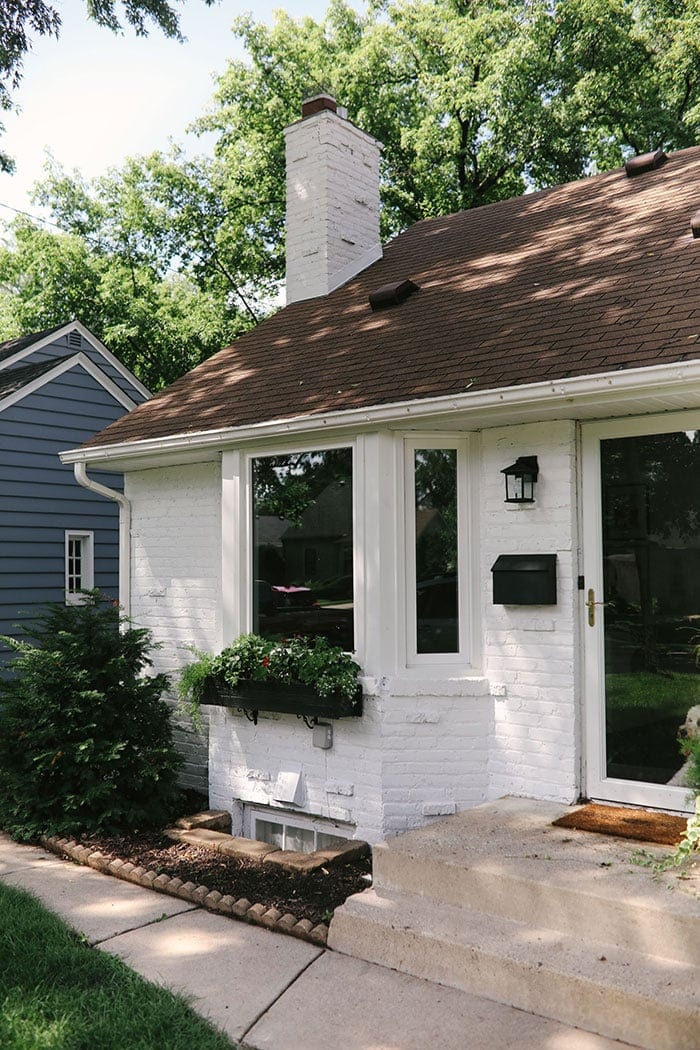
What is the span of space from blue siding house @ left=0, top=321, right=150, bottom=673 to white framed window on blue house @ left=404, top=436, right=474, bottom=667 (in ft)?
16.0

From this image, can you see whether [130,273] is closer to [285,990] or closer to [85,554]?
[85,554]

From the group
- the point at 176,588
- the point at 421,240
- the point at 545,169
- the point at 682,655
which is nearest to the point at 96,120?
the point at 421,240

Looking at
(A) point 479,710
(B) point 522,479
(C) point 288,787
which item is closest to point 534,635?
(A) point 479,710

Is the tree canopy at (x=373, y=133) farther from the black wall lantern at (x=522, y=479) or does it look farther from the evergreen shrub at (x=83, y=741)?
the evergreen shrub at (x=83, y=741)

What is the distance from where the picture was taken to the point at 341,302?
25.4 feet

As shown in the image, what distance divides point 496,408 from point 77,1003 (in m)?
3.49

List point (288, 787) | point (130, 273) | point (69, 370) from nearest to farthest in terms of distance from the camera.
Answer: point (288, 787), point (69, 370), point (130, 273)

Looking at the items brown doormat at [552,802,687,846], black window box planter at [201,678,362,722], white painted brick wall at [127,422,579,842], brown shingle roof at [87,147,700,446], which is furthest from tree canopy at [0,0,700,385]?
brown doormat at [552,802,687,846]

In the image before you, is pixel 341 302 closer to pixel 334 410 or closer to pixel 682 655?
pixel 334 410

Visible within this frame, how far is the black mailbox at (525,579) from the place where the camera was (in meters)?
4.84

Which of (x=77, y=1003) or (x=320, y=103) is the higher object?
(x=320, y=103)

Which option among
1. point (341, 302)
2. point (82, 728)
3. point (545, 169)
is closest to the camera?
point (82, 728)

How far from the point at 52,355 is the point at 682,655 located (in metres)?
9.05

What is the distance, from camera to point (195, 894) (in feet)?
14.8
